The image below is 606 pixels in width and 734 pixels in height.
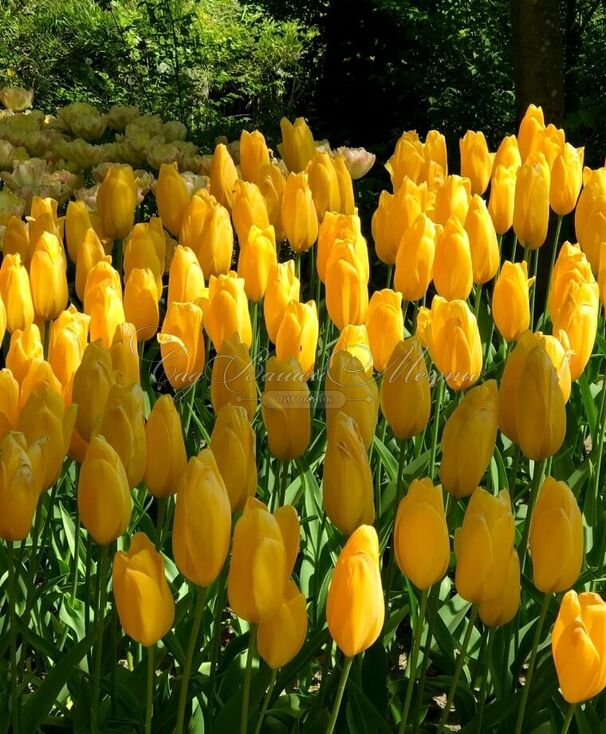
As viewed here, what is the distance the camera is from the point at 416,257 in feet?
7.69

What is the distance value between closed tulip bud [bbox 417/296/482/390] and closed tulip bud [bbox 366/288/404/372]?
0.23 ft

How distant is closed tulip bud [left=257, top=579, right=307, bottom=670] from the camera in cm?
131

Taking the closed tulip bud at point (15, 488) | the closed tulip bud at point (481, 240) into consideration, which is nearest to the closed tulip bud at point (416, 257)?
the closed tulip bud at point (481, 240)

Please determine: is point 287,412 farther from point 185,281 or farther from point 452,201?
point 452,201

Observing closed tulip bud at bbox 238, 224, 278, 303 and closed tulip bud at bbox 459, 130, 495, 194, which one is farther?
closed tulip bud at bbox 459, 130, 495, 194

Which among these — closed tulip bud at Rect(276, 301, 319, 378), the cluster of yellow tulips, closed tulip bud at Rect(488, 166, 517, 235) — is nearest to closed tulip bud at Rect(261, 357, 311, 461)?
the cluster of yellow tulips

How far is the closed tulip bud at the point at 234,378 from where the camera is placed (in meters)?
1.74

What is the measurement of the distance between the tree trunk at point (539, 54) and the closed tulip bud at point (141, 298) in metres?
3.73

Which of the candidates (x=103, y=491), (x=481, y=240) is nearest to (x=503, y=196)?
(x=481, y=240)

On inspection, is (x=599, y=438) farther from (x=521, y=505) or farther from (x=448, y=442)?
(x=448, y=442)

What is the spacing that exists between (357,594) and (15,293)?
1.11 metres

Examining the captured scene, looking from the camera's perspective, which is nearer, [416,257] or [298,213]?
[416,257]

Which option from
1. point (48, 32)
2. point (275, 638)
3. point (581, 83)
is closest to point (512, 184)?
point (275, 638)

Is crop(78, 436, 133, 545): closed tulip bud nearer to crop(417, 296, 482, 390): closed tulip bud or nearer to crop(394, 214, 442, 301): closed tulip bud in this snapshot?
crop(417, 296, 482, 390): closed tulip bud
